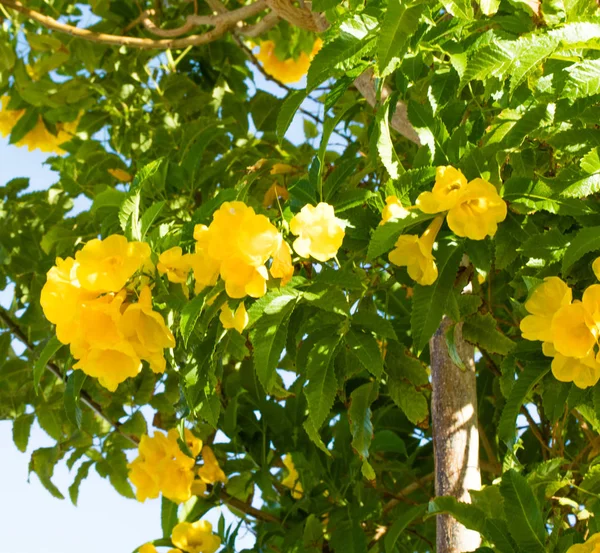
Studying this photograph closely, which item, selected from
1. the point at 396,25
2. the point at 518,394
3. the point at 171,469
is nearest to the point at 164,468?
the point at 171,469

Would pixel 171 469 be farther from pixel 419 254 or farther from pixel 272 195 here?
pixel 419 254

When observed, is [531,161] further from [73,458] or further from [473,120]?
[73,458]

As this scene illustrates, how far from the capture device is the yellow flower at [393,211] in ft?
3.15

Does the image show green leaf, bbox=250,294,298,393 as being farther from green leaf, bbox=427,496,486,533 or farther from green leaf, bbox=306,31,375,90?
green leaf, bbox=427,496,486,533

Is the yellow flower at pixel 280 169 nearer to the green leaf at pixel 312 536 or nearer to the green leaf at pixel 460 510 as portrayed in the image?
the green leaf at pixel 312 536

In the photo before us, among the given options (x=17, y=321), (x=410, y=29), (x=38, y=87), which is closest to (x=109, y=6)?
(x=38, y=87)

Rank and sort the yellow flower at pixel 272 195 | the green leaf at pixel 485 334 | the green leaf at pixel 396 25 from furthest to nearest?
1. the yellow flower at pixel 272 195
2. the green leaf at pixel 485 334
3. the green leaf at pixel 396 25

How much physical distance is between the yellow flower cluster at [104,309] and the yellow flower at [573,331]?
0.48 metres

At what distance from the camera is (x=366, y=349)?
3.26 ft

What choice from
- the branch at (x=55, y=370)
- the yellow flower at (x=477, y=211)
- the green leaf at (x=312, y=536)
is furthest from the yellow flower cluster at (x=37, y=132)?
the yellow flower at (x=477, y=211)

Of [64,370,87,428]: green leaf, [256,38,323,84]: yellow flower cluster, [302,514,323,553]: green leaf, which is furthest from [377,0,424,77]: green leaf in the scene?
[256,38,323,84]: yellow flower cluster

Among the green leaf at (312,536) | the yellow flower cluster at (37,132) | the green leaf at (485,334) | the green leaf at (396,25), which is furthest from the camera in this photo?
the yellow flower cluster at (37,132)

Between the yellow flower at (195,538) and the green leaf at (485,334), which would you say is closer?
the green leaf at (485,334)

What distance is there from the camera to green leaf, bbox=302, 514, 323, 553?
1610mm
